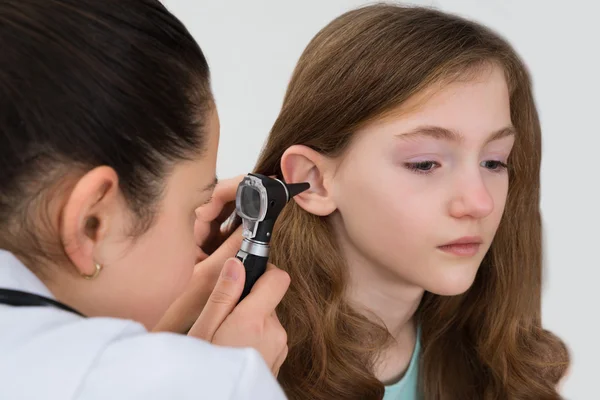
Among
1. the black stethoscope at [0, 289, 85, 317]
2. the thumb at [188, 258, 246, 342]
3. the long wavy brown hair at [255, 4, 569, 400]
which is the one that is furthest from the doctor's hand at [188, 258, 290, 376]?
the black stethoscope at [0, 289, 85, 317]

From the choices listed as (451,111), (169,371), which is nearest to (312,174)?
(451,111)

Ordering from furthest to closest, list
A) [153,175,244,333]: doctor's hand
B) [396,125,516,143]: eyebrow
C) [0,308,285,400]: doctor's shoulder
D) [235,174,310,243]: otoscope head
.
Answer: [153,175,244,333]: doctor's hand < [396,125,516,143]: eyebrow < [235,174,310,243]: otoscope head < [0,308,285,400]: doctor's shoulder

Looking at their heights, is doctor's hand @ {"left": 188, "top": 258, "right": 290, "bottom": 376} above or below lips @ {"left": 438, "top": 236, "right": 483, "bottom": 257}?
below

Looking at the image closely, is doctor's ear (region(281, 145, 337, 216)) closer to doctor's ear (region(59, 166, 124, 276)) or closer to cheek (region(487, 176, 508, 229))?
cheek (region(487, 176, 508, 229))

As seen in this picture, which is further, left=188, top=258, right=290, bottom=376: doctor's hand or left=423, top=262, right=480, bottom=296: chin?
left=423, top=262, right=480, bottom=296: chin

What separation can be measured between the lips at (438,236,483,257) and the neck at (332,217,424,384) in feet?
0.36

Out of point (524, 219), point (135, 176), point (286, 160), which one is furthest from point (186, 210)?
point (524, 219)

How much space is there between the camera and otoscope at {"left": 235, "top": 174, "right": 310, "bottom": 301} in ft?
3.35

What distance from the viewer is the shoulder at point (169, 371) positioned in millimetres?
674

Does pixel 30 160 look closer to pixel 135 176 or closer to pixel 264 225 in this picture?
pixel 135 176

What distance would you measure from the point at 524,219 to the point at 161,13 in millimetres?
843

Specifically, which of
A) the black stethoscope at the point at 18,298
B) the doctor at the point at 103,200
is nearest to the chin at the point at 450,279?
the doctor at the point at 103,200

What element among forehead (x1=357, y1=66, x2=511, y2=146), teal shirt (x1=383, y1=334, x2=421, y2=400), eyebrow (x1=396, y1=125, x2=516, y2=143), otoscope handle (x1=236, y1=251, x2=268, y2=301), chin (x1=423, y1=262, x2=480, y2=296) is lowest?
teal shirt (x1=383, y1=334, x2=421, y2=400)

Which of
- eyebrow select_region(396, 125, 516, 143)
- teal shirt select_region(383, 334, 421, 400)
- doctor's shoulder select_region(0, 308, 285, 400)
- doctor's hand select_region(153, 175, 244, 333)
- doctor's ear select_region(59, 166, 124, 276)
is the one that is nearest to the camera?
doctor's shoulder select_region(0, 308, 285, 400)
